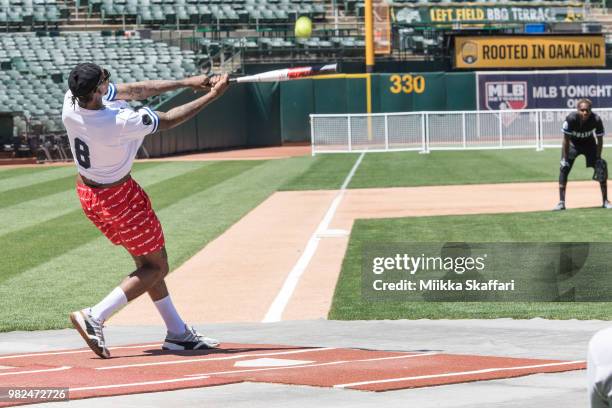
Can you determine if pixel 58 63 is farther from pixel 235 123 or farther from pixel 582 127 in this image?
pixel 582 127

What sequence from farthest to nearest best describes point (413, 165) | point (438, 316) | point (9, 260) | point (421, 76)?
point (421, 76)
point (413, 165)
point (9, 260)
point (438, 316)

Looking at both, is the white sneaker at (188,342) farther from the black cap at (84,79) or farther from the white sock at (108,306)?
the black cap at (84,79)

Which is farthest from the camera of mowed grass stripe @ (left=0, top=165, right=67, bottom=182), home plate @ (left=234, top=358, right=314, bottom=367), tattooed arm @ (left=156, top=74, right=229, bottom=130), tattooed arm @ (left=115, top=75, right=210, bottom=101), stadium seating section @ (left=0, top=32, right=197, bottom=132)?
stadium seating section @ (left=0, top=32, right=197, bottom=132)

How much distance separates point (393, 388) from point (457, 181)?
21356 mm

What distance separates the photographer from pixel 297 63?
5031 cm

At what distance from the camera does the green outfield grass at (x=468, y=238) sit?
9.75m

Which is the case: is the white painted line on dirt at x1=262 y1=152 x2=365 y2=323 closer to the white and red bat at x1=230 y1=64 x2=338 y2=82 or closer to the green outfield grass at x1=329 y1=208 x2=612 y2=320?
the green outfield grass at x1=329 y1=208 x2=612 y2=320

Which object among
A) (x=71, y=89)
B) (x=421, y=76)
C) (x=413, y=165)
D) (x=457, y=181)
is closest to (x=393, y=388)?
(x=71, y=89)

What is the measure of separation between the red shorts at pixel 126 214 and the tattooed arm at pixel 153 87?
0.73 m

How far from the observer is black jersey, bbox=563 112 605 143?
1841 cm

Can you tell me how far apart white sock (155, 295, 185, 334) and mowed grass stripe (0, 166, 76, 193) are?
2059 cm

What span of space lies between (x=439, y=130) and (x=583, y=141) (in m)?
23.1

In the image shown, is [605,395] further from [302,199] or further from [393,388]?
[302,199]

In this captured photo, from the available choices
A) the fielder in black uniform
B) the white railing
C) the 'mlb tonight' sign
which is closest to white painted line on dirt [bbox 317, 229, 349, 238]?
the fielder in black uniform
